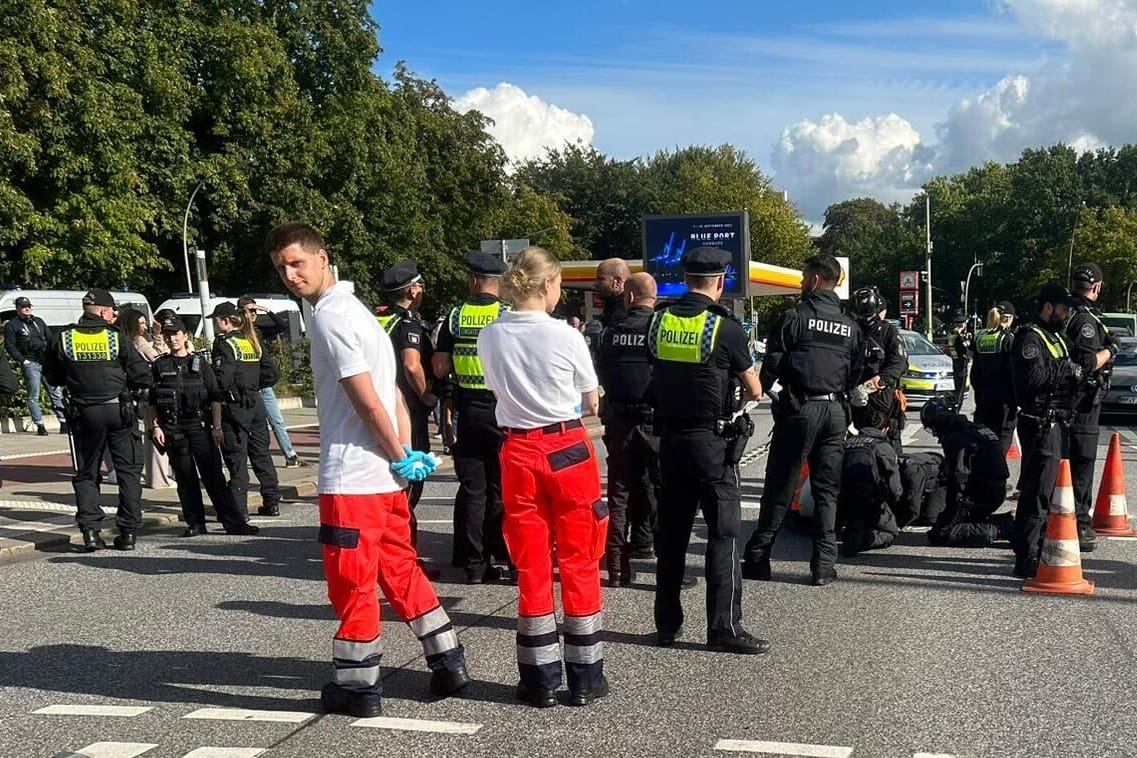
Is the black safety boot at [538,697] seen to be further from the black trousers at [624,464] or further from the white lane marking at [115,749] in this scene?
the black trousers at [624,464]

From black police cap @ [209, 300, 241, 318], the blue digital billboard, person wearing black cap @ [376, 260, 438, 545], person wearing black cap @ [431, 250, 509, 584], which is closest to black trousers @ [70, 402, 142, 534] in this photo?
black police cap @ [209, 300, 241, 318]

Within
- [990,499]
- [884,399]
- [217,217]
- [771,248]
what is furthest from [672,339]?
[771,248]

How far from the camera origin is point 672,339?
17.0 ft

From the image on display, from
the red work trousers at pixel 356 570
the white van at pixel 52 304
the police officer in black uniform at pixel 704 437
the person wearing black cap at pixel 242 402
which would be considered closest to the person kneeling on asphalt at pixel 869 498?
the police officer in black uniform at pixel 704 437

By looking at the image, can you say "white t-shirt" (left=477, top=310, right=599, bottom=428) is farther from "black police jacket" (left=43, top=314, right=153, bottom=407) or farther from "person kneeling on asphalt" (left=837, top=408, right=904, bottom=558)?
"black police jacket" (left=43, top=314, right=153, bottom=407)

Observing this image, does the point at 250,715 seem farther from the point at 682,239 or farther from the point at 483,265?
the point at 682,239

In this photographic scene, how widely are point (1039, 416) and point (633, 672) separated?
3394 mm

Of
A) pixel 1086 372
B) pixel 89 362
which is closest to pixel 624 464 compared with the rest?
pixel 1086 372

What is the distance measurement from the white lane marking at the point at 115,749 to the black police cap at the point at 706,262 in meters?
3.14

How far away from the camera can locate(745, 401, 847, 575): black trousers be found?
629 centimetres

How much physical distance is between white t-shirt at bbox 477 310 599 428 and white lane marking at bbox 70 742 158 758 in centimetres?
187

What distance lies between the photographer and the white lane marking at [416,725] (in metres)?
4.18

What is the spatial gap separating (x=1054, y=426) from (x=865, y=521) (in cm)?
136

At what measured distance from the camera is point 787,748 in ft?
13.0
